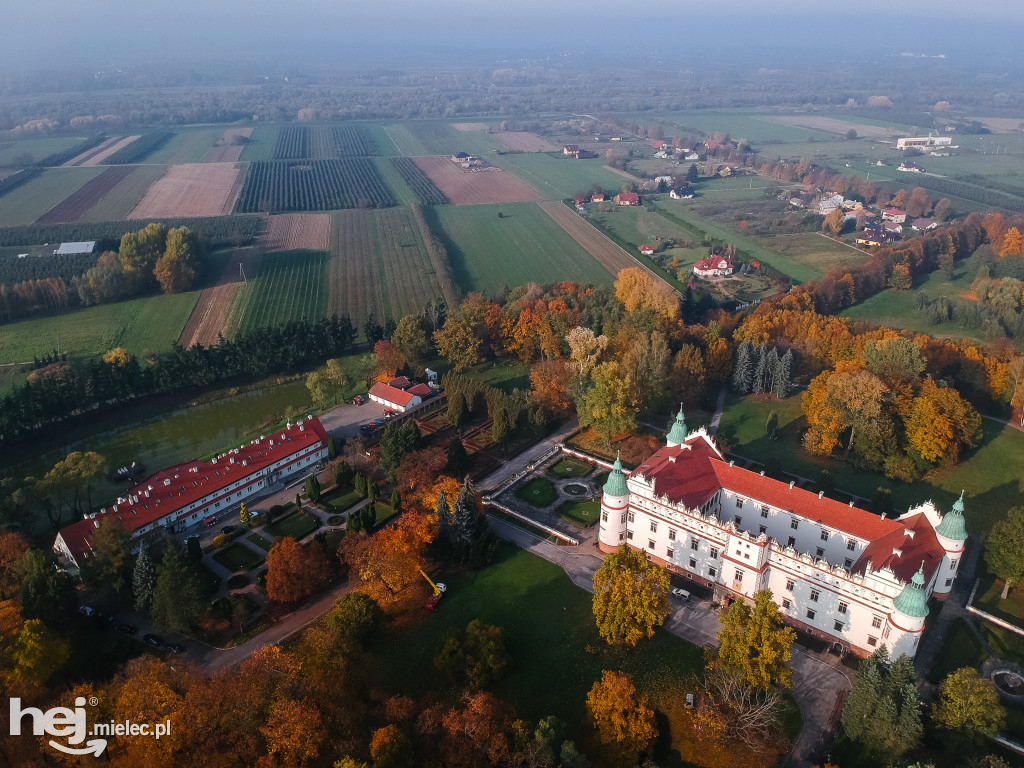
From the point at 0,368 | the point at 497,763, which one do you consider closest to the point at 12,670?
the point at 497,763

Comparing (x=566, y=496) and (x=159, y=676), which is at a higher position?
(x=159, y=676)

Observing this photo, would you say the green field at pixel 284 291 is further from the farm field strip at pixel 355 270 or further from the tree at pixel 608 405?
the tree at pixel 608 405

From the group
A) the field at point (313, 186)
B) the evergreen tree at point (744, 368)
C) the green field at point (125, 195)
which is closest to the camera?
the evergreen tree at point (744, 368)

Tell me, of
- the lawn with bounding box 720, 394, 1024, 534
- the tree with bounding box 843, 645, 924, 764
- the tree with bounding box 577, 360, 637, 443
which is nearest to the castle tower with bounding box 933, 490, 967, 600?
the lawn with bounding box 720, 394, 1024, 534

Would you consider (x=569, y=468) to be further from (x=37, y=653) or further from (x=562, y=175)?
(x=562, y=175)

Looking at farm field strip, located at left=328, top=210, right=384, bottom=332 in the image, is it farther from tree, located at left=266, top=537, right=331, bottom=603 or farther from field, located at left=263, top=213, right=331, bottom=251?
tree, located at left=266, top=537, right=331, bottom=603

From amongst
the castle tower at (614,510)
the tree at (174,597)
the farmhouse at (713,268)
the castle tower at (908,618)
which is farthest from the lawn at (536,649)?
the farmhouse at (713,268)

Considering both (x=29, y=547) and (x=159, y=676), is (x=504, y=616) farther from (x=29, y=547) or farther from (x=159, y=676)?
(x=29, y=547)
